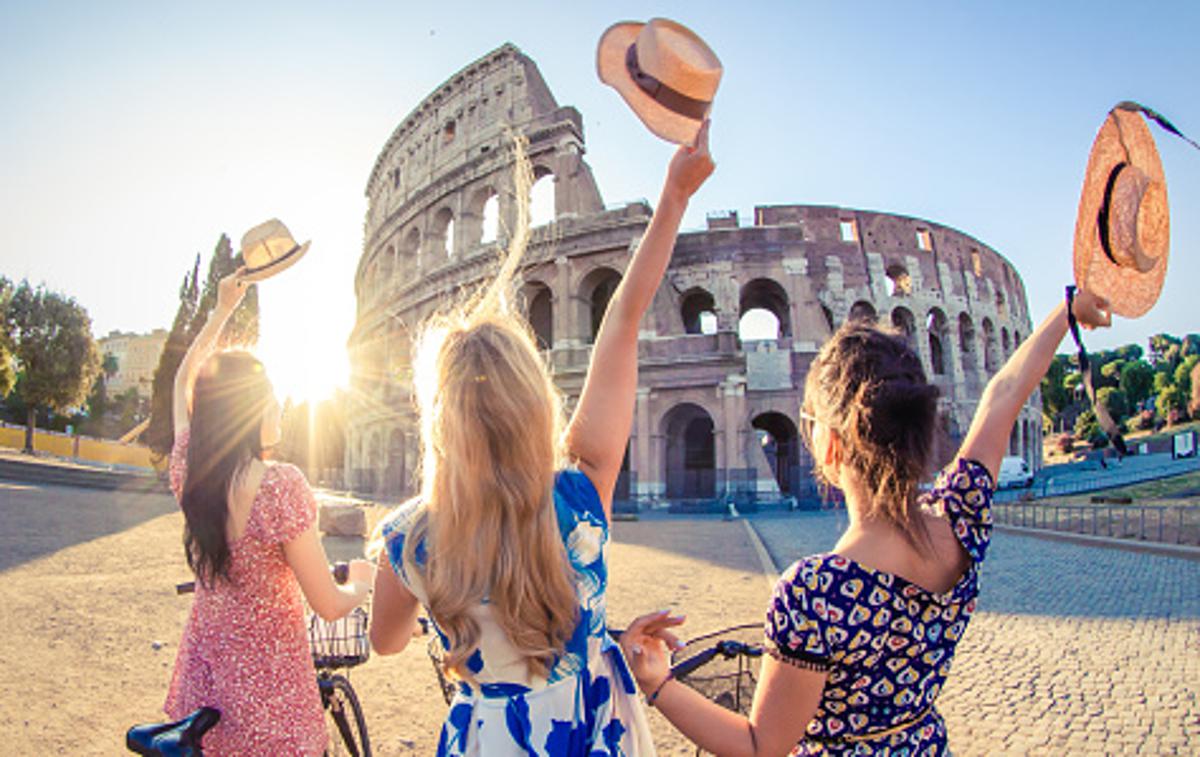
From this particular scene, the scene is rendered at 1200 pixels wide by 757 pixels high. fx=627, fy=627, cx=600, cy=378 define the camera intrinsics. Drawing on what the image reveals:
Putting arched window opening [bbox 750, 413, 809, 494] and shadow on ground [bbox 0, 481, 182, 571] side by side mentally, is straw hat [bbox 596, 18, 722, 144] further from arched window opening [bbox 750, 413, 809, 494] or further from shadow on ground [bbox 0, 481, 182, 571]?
arched window opening [bbox 750, 413, 809, 494]

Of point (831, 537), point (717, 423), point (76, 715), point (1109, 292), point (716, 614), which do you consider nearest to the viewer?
point (1109, 292)

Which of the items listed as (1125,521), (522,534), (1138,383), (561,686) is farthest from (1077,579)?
(1138,383)

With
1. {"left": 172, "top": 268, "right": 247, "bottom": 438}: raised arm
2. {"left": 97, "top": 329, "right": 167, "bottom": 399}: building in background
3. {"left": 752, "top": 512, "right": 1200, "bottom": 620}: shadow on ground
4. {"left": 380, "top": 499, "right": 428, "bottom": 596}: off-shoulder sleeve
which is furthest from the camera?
{"left": 97, "top": 329, "right": 167, "bottom": 399}: building in background

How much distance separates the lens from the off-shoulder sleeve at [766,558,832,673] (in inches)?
46.1

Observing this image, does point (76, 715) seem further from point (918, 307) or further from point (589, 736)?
point (918, 307)

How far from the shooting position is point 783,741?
116 centimetres

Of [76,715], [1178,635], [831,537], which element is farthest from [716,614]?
[831,537]

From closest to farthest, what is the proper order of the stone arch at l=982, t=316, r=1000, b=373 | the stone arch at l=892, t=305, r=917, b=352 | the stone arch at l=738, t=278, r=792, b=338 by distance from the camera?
the stone arch at l=738, t=278, r=792, b=338, the stone arch at l=892, t=305, r=917, b=352, the stone arch at l=982, t=316, r=1000, b=373

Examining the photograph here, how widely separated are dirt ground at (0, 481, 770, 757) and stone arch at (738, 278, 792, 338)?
14025mm

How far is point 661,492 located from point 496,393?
2130 cm

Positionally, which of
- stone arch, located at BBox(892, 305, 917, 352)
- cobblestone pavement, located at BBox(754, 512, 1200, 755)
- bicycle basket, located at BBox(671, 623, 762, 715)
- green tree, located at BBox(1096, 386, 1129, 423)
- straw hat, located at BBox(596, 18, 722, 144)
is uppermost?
stone arch, located at BBox(892, 305, 917, 352)

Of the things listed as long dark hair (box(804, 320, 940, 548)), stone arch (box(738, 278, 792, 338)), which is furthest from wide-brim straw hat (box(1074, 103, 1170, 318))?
stone arch (box(738, 278, 792, 338))

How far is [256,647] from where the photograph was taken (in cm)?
184

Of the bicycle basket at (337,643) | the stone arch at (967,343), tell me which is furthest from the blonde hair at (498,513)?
the stone arch at (967,343)
